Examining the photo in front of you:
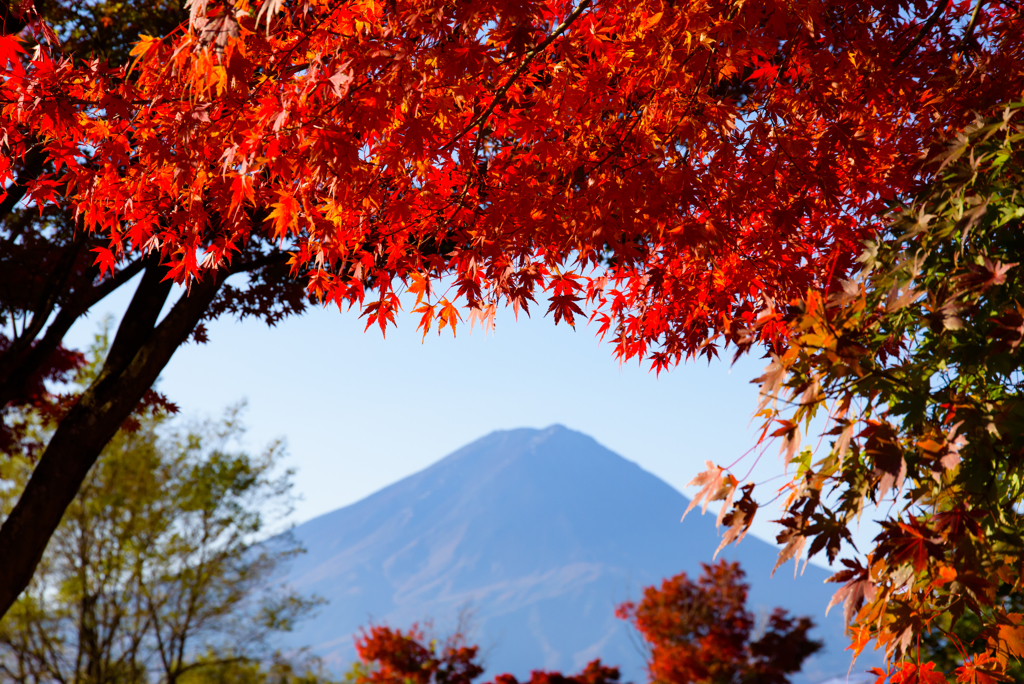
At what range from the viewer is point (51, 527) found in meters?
5.05

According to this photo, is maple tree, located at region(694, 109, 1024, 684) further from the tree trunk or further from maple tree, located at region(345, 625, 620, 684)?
maple tree, located at region(345, 625, 620, 684)

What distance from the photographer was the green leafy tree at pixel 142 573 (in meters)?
13.8

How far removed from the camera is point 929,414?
239cm

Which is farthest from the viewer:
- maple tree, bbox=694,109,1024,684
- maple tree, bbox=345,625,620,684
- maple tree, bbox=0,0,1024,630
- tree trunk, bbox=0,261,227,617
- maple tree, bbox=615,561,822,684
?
maple tree, bbox=615,561,822,684

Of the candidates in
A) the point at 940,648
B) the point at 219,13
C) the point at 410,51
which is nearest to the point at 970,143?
the point at 410,51

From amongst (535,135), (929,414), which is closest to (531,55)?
(535,135)

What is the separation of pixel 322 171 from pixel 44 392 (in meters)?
7.48

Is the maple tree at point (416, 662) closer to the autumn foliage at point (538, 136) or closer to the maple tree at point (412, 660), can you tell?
the maple tree at point (412, 660)

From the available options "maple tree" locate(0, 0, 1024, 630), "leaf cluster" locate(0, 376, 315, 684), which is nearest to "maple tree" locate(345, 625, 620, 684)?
"leaf cluster" locate(0, 376, 315, 684)

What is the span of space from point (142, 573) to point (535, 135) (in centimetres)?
1431

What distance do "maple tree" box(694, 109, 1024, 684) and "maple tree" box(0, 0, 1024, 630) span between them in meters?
0.36

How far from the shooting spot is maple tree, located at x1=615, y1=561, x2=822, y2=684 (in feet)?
52.9

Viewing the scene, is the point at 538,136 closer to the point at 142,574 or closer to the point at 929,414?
the point at 929,414

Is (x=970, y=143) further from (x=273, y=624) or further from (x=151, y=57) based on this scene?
(x=273, y=624)
